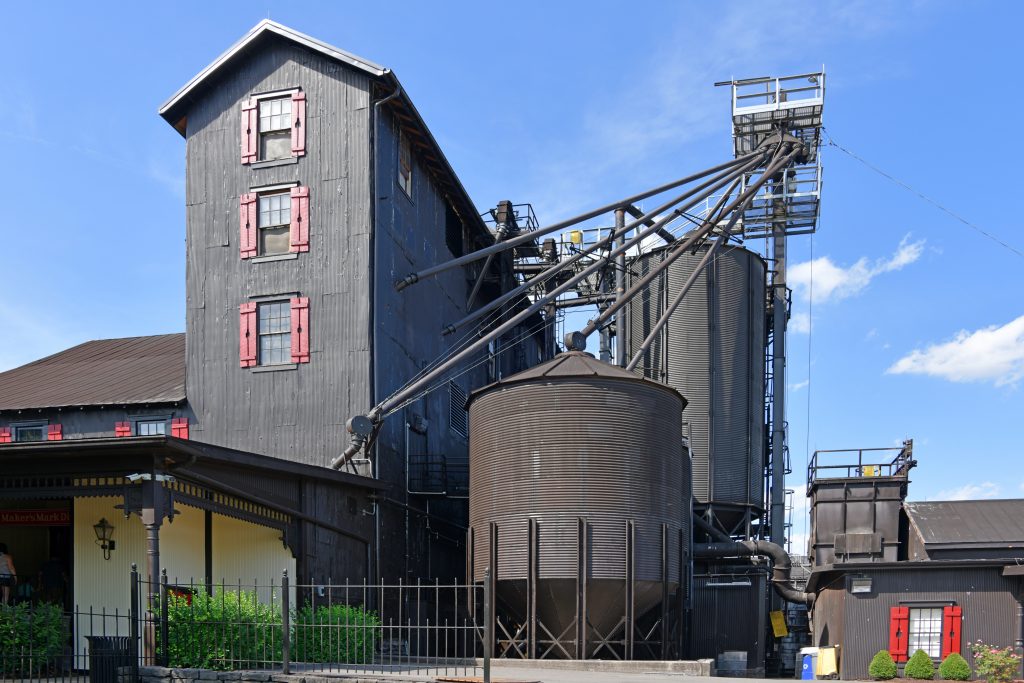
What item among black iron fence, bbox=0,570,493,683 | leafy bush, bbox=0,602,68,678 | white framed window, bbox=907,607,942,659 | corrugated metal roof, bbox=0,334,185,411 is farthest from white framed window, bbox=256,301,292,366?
white framed window, bbox=907,607,942,659

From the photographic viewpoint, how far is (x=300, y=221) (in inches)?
1216

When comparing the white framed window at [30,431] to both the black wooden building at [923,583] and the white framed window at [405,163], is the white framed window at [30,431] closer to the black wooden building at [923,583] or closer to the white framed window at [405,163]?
the white framed window at [405,163]

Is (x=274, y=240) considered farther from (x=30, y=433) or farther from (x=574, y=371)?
(x=574, y=371)

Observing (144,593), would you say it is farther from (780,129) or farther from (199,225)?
(780,129)

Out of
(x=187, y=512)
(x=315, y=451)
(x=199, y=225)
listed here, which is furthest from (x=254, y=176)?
(x=187, y=512)

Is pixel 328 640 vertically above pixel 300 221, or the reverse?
pixel 300 221

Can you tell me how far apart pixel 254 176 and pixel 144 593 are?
1396 cm

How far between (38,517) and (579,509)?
11778mm

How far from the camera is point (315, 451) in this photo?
2972 cm

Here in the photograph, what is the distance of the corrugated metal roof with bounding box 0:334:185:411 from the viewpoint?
32188 millimetres

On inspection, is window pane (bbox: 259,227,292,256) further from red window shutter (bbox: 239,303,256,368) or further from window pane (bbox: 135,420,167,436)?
window pane (bbox: 135,420,167,436)

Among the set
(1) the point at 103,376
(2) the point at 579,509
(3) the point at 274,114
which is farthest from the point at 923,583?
(1) the point at 103,376

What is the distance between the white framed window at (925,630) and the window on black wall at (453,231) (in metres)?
18.5

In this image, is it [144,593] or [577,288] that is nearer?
[144,593]
